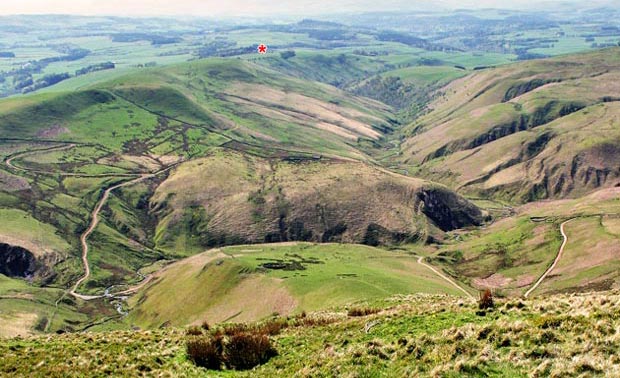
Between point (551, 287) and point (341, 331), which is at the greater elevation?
point (341, 331)

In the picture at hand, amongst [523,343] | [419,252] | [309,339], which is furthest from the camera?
[419,252]

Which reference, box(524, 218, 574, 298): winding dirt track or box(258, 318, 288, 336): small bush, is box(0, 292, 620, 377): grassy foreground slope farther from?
box(524, 218, 574, 298): winding dirt track

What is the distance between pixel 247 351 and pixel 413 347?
12.3 m

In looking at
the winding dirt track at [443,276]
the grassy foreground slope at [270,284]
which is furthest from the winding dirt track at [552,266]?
the grassy foreground slope at [270,284]

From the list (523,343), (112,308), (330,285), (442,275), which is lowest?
(112,308)

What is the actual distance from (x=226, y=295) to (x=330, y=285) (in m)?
30.1

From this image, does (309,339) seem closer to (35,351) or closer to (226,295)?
(35,351)

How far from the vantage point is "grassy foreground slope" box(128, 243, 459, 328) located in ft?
368

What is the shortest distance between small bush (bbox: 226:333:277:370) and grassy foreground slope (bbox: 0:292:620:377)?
0.90m

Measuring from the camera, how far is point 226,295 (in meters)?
130

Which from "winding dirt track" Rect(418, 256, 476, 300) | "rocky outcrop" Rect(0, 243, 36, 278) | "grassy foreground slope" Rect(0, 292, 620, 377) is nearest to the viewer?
"grassy foreground slope" Rect(0, 292, 620, 377)

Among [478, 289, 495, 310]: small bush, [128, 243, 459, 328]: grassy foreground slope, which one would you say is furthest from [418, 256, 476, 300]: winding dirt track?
[478, 289, 495, 310]: small bush

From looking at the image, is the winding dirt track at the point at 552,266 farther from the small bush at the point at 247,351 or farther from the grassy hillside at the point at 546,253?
the small bush at the point at 247,351

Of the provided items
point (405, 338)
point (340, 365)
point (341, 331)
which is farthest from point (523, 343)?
point (341, 331)
